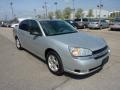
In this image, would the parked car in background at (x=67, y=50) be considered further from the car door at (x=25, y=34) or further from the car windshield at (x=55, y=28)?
the car door at (x=25, y=34)

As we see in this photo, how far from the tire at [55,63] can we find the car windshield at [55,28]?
744mm

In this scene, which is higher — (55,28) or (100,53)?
(55,28)

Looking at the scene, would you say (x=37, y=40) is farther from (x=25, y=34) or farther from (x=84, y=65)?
(x=84, y=65)

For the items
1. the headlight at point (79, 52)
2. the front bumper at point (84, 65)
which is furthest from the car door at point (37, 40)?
the front bumper at point (84, 65)

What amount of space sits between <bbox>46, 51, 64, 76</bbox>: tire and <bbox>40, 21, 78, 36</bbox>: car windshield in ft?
2.44

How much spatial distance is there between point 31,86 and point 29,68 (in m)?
1.31

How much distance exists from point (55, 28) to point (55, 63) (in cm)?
139

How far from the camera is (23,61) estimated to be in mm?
6117

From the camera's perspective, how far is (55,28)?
549 cm

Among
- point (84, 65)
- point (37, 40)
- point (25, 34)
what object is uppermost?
point (25, 34)

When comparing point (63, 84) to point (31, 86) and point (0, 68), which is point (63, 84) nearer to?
point (31, 86)

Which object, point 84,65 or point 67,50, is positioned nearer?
point 84,65

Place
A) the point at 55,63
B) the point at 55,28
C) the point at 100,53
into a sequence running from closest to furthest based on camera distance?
1. the point at 100,53
2. the point at 55,63
3. the point at 55,28

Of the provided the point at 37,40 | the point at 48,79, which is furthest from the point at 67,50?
the point at 37,40
